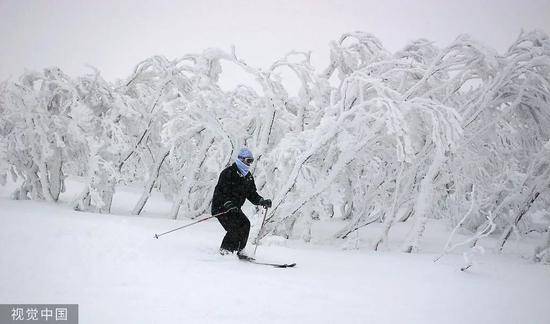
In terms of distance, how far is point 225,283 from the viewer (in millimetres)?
4262

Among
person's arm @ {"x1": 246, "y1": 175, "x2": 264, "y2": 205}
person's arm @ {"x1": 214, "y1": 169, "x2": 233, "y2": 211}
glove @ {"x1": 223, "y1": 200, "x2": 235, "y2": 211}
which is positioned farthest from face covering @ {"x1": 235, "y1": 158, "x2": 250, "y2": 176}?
glove @ {"x1": 223, "y1": 200, "x2": 235, "y2": 211}

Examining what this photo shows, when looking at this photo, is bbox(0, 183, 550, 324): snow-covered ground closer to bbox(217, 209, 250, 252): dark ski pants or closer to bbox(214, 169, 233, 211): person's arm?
bbox(217, 209, 250, 252): dark ski pants

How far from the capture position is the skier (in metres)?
5.50

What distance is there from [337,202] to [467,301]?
3.20 meters

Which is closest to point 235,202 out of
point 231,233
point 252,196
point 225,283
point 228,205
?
point 228,205

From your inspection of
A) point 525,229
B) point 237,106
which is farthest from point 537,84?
point 237,106

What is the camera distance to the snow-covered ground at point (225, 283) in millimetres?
3504

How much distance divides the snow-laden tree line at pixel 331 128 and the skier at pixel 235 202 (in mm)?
1580

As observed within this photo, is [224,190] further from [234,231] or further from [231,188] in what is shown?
[234,231]

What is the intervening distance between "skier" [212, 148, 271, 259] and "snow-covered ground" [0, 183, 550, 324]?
0.23 m

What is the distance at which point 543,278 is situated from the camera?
6.16 meters

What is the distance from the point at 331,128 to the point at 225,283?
12.3ft

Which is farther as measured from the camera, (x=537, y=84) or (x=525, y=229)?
(x=525, y=229)

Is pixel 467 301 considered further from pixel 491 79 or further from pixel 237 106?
pixel 237 106
